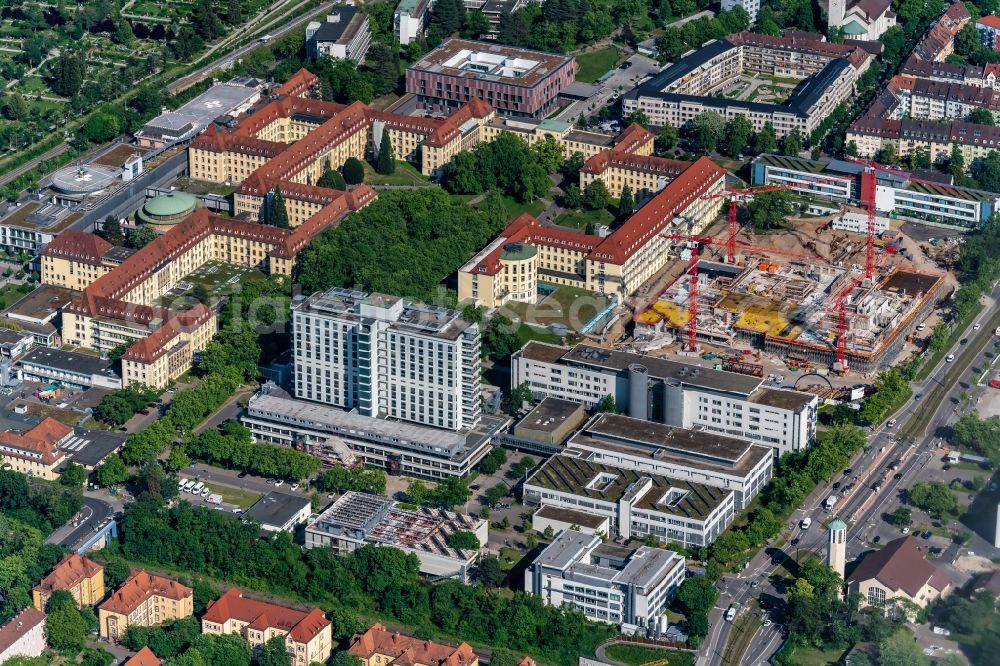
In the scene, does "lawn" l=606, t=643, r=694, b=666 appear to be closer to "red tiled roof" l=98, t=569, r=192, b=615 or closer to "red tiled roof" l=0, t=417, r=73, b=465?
"red tiled roof" l=98, t=569, r=192, b=615

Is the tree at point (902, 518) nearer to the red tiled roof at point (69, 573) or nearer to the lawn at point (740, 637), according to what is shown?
the lawn at point (740, 637)

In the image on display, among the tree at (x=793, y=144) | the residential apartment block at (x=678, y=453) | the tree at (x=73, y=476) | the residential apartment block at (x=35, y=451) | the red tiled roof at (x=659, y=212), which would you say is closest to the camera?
the residential apartment block at (x=678, y=453)

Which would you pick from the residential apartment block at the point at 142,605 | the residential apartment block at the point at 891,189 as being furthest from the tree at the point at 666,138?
the residential apartment block at the point at 142,605

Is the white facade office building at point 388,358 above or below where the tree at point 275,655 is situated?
above

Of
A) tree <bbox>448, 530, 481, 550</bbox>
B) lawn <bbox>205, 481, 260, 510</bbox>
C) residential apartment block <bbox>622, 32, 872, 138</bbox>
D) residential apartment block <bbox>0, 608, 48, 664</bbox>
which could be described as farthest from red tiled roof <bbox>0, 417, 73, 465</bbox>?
residential apartment block <bbox>622, 32, 872, 138</bbox>

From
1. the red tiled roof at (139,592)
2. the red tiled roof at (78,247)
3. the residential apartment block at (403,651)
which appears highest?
the red tiled roof at (78,247)

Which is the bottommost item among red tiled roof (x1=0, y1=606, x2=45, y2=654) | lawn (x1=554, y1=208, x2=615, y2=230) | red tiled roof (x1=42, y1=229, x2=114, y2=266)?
red tiled roof (x1=0, y1=606, x2=45, y2=654)

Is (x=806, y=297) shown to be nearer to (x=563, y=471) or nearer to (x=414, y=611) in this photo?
(x=563, y=471)

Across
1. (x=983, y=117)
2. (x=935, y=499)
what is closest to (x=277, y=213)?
(x=935, y=499)
